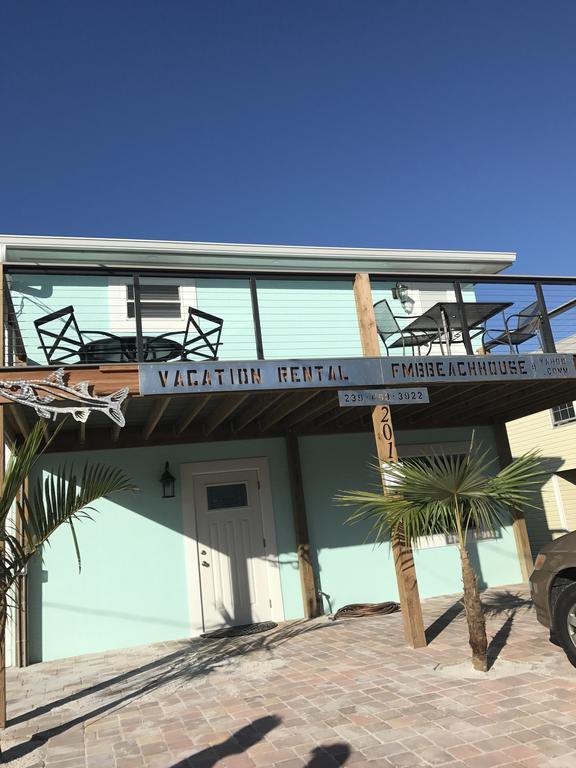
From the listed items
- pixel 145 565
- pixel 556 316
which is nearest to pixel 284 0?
pixel 556 316

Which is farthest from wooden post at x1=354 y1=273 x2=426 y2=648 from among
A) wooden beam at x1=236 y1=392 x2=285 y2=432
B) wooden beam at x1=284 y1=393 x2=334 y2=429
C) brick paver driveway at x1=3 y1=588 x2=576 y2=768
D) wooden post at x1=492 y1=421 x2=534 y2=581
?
wooden post at x1=492 y1=421 x2=534 y2=581

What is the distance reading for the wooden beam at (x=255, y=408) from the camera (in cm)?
610

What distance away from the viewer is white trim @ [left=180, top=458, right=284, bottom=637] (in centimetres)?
729

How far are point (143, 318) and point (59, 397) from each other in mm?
4380

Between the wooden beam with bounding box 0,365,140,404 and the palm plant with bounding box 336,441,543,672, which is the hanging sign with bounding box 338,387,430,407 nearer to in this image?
the palm plant with bounding box 336,441,543,672

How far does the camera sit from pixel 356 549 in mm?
8055

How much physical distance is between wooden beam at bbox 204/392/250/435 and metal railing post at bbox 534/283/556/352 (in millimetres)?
3849

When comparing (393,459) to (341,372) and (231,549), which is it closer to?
(341,372)

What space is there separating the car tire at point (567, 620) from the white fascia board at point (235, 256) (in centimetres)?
531

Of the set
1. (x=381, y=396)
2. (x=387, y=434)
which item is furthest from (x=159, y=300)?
(x=387, y=434)

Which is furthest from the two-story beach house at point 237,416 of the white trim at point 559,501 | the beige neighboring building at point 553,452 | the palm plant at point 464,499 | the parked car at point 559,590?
the white trim at point 559,501

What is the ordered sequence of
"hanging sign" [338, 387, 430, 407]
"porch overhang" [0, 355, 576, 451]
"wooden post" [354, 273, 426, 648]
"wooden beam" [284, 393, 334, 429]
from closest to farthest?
"porch overhang" [0, 355, 576, 451] → "wooden post" [354, 273, 426, 648] → "hanging sign" [338, 387, 430, 407] → "wooden beam" [284, 393, 334, 429]

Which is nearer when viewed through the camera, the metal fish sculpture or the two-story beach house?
the metal fish sculpture

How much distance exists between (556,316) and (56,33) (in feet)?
26.8
